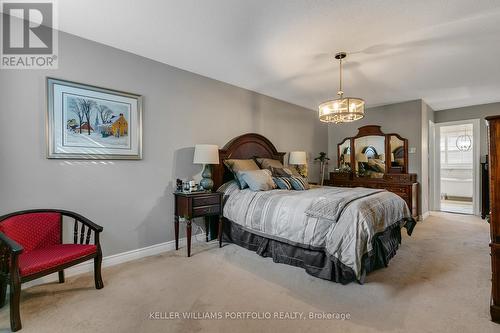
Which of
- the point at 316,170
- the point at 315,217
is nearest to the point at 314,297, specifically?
the point at 315,217

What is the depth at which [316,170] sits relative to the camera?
19.0 ft

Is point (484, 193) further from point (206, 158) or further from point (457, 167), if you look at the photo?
point (206, 158)

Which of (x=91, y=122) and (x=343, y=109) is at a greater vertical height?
(x=343, y=109)

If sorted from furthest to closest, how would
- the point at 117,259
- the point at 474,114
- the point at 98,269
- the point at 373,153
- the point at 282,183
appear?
the point at 373,153
the point at 474,114
the point at 282,183
the point at 117,259
the point at 98,269

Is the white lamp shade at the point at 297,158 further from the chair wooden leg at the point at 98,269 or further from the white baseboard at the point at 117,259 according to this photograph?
the chair wooden leg at the point at 98,269

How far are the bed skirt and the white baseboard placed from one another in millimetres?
871

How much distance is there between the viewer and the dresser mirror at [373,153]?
5.01 m

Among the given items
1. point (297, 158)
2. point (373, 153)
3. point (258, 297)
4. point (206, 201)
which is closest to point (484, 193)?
point (373, 153)

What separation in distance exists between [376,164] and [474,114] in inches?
93.7

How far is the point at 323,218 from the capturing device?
229cm

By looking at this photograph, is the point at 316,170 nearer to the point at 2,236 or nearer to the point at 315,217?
the point at 315,217

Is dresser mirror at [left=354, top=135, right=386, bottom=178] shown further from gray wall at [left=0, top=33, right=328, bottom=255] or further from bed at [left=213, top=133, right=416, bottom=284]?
→ gray wall at [left=0, top=33, right=328, bottom=255]

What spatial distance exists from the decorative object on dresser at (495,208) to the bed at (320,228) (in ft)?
2.58

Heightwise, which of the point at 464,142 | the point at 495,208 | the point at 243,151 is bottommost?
the point at 495,208
